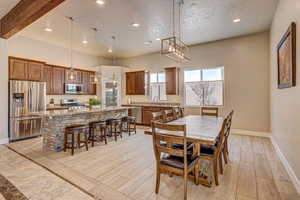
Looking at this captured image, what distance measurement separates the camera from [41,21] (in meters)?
3.92

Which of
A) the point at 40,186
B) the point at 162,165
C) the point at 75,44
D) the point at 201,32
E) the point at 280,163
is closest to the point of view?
the point at 162,165

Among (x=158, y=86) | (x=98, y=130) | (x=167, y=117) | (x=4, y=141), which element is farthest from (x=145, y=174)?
(x=158, y=86)

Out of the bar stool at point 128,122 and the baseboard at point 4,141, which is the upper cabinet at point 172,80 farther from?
the baseboard at point 4,141

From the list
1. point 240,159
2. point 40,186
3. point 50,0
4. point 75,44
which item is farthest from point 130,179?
point 75,44

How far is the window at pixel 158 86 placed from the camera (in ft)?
22.3

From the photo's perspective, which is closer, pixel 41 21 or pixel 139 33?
pixel 41 21

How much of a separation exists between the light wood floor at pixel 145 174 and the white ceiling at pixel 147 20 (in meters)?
3.26

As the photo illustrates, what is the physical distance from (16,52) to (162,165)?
5.87 m

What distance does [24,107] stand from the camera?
449 cm

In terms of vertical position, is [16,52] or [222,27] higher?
Result: [222,27]

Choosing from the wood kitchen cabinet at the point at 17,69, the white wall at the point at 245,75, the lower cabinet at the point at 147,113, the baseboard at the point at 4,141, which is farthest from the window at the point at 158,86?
the baseboard at the point at 4,141

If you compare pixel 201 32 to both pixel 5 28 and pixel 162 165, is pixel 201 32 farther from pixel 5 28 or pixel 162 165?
pixel 5 28

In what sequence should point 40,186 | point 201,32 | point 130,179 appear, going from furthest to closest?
1. point 201,32
2. point 130,179
3. point 40,186

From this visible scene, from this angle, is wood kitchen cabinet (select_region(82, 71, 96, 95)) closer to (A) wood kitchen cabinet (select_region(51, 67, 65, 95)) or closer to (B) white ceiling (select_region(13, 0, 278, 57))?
(A) wood kitchen cabinet (select_region(51, 67, 65, 95))
